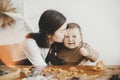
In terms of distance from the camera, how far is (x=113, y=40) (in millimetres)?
1465

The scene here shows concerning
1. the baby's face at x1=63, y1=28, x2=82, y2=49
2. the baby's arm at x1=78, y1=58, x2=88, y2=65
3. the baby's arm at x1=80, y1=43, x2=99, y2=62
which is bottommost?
the baby's arm at x1=78, y1=58, x2=88, y2=65

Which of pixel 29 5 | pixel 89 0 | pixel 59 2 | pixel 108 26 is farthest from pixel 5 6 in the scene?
pixel 108 26

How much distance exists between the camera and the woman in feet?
4.88

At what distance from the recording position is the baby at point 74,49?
4.83 feet

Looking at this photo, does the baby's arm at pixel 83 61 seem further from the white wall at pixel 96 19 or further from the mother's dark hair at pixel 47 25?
the mother's dark hair at pixel 47 25

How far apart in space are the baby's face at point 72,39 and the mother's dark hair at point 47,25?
8 centimetres

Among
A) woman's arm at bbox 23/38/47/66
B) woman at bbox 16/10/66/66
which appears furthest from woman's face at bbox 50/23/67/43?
woman's arm at bbox 23/38/47/66

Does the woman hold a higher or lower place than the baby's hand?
higher

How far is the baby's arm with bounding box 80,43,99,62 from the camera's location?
1463mm

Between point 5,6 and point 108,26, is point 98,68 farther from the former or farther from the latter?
point 5,6

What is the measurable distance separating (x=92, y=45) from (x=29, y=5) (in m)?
0.46

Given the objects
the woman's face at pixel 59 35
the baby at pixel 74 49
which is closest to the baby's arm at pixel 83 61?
the baby at pixel 74 49

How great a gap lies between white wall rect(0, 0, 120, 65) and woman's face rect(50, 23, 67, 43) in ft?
0.21

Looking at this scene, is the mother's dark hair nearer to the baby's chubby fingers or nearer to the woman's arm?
the woman's arm
